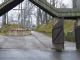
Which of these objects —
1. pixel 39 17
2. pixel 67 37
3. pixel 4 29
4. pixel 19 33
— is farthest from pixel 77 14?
pixel 39 17

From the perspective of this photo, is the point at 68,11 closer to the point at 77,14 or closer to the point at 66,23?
the point at 77,14

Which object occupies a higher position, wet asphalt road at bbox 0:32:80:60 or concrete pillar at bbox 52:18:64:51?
concrete pillar at bbox 52:18:64:51

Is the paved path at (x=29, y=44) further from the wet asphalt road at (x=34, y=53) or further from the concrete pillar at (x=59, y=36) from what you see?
the concrete pillar at (x=59, y=36)

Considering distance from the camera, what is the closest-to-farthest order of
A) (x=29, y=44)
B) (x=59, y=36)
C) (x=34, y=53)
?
(x=34, y=53), (x=59, y=36), (x=29, y=44)

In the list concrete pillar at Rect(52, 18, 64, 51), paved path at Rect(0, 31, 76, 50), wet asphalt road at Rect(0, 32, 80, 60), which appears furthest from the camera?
paved path at Rect(0, 31, 76, 50)

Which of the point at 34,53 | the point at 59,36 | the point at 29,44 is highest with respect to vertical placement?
the point at 59,36

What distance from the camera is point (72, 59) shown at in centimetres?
2247

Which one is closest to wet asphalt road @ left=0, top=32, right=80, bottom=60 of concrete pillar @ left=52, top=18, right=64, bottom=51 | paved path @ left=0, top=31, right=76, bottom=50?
paved path @ left=0, top=31, right=76, bottom=50

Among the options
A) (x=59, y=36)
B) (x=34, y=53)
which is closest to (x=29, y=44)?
(x=59, y=36)

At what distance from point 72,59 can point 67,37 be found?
87.6ft

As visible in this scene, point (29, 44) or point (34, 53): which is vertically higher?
point (34, 53)

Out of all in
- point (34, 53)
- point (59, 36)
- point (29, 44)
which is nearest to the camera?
point (34, 53)

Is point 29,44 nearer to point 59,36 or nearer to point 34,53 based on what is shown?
point 59,36

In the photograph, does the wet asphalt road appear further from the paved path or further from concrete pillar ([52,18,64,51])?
concrete pillar ([52,18,64,51])
